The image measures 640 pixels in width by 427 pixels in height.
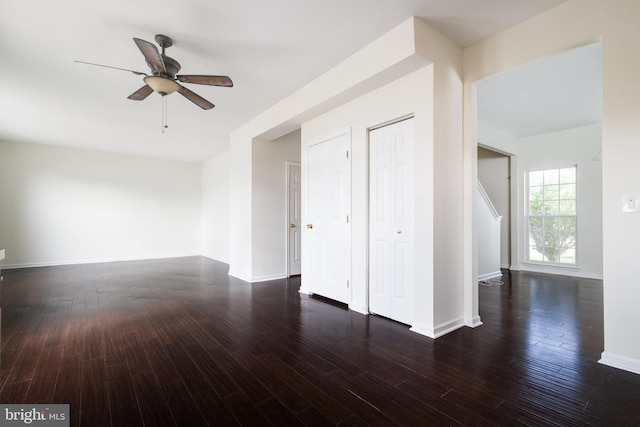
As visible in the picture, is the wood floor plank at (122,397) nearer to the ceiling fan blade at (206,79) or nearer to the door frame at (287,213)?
the ceiling fan blade at (206,79)

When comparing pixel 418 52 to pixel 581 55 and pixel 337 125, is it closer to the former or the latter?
pixel 337 125

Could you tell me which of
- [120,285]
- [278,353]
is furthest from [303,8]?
[120,285]

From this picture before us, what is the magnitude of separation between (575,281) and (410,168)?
4454 mm

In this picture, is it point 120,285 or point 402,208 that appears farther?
point 120,285

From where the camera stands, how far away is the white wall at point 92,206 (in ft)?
22.3

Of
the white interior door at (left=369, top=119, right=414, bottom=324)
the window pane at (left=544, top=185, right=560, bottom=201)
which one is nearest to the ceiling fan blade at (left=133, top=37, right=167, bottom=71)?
the white interior door at (left=369, top=119, right=414, bottom=324)

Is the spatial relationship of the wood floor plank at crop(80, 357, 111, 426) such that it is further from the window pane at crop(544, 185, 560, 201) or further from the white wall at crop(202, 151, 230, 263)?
the window pane at crop(544, 185, 560, 201)

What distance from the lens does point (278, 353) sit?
98.3 inches

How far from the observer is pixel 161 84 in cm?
288

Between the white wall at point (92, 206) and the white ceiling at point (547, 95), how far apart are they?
26.2 ft

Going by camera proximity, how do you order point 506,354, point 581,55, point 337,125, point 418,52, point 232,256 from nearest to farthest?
point 506,354, point 418,52, point 581,55, point 337,125, point 232,256

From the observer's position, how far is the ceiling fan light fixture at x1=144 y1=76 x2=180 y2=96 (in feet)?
9.29

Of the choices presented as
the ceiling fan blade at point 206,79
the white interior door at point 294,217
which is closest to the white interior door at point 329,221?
the white interior door at point 294,217

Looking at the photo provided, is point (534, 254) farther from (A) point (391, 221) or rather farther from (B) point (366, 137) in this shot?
(B) point (366, 137)
